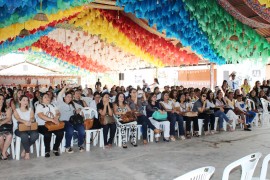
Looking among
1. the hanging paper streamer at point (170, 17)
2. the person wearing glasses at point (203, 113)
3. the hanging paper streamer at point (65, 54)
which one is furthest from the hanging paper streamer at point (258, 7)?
the hanging paper streamer at point (65, 54)

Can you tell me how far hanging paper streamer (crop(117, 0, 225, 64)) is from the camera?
21.7ft

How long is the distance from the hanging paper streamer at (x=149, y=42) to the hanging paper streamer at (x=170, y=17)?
7.14ft

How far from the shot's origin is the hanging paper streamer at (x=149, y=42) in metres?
9.68

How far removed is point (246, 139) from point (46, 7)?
475 centimetres

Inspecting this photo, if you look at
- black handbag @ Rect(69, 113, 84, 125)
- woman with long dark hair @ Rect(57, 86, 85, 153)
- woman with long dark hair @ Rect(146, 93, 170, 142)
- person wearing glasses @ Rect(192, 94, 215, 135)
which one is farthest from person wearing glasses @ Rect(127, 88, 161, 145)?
person wearing glasses @ Rect(192, 94, 215, 135)

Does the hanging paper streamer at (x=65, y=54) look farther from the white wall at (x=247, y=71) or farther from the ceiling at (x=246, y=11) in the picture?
the ceiling at (x=246, y=11)

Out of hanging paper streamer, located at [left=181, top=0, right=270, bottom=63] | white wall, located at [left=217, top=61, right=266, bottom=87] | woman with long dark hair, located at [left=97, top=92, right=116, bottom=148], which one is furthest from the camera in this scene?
white wall, located at [left=217, top=61, right=266, bottom=87]

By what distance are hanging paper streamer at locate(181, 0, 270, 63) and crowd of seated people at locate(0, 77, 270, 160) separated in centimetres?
130

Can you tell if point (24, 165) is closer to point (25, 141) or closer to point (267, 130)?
point (25, 141)

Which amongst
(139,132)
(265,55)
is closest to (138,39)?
(265,55)

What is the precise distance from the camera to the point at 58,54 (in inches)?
572

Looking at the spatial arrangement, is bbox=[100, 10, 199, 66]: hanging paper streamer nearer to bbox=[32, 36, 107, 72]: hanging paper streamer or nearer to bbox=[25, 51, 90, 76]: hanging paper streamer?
bbox=[32, 36, 107, 72]: hanging paper streamer

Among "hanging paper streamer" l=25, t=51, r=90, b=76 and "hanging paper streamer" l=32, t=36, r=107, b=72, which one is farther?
"hanging paper streamer" l=25, t=51, r=90, b=76

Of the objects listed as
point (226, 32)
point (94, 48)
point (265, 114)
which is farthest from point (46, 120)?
point (94, 48)
